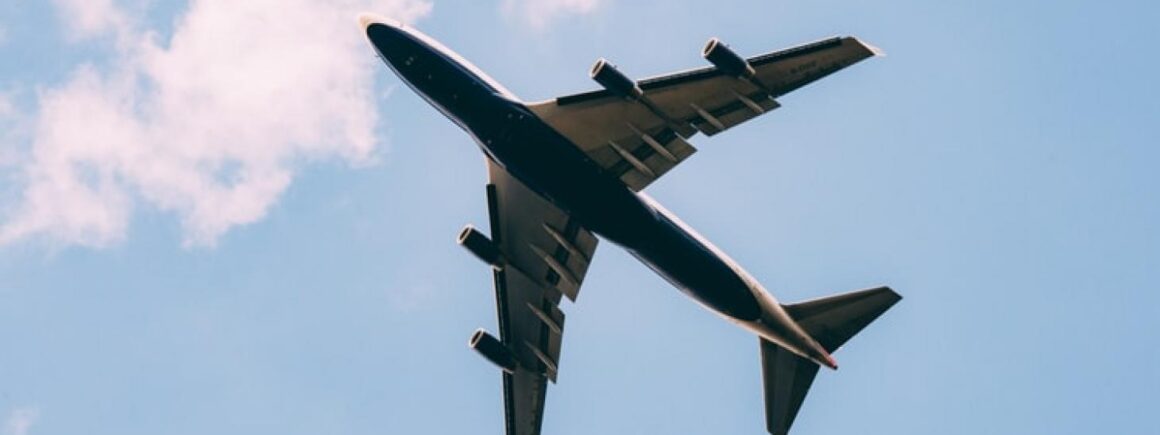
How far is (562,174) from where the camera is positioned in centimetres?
6500

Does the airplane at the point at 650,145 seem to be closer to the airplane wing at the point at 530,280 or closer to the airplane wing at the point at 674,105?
the airplane wing at the point at 674,105

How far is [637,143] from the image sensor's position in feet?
218

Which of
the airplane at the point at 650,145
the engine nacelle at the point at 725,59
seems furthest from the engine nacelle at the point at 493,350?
the engine nacelle at the point at 725,59

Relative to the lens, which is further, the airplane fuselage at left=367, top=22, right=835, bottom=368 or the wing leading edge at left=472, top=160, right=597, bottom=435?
the wing leading edge at left=472, top=160, right=597, bottom=435

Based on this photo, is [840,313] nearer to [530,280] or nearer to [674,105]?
[674,105]

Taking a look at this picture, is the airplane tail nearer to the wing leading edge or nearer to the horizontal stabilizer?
the horizontal stabilizer

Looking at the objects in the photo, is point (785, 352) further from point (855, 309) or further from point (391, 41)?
point (391, 41)

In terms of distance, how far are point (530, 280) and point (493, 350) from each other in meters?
4.22

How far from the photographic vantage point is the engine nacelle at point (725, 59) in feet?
202

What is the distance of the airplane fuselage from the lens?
64.3 metres

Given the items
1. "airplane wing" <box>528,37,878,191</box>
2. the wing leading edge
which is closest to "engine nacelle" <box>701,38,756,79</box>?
"airplane wing" <box>528,37,878,191</box>

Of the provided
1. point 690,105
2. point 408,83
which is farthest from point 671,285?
point 408,83

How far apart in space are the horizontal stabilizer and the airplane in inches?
1.8

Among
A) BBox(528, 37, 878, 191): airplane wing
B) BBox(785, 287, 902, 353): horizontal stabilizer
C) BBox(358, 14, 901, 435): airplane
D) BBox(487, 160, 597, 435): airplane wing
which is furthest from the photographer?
BBox(487, 160, 597, 435): airplane wing
